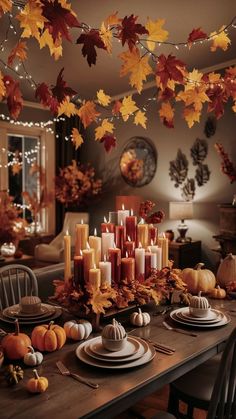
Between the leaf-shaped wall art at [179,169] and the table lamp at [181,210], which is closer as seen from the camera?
the table lamp at [181,210]

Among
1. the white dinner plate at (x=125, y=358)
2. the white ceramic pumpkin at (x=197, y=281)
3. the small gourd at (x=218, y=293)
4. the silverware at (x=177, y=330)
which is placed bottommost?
the silverware at (x=177, y=330)

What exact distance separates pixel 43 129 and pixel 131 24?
5.23 m

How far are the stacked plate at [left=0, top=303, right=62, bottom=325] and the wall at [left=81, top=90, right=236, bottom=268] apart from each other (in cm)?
340

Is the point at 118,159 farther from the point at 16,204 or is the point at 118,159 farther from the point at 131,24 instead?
the point at 131,24

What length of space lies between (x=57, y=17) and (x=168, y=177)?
4314 millimetres

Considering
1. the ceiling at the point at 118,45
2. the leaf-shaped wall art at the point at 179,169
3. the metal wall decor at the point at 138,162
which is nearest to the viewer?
the ceiling at the point at 118,45

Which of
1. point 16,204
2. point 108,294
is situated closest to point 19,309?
point 108,294

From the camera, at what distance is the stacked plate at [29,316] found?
1723 millimetres

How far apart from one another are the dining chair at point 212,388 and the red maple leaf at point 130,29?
105cm

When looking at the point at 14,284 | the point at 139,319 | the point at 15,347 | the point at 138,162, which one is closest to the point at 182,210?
the point at 138,162

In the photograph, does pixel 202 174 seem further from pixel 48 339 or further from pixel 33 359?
pixel 33 359

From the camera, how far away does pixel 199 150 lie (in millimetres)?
5016

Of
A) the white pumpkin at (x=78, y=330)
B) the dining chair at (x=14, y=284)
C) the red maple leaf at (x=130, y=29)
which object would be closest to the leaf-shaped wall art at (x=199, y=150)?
the dining chair at (x=14, y=284)

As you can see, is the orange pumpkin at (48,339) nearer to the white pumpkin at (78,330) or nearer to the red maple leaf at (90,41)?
the white pumpkin at (78,330)
